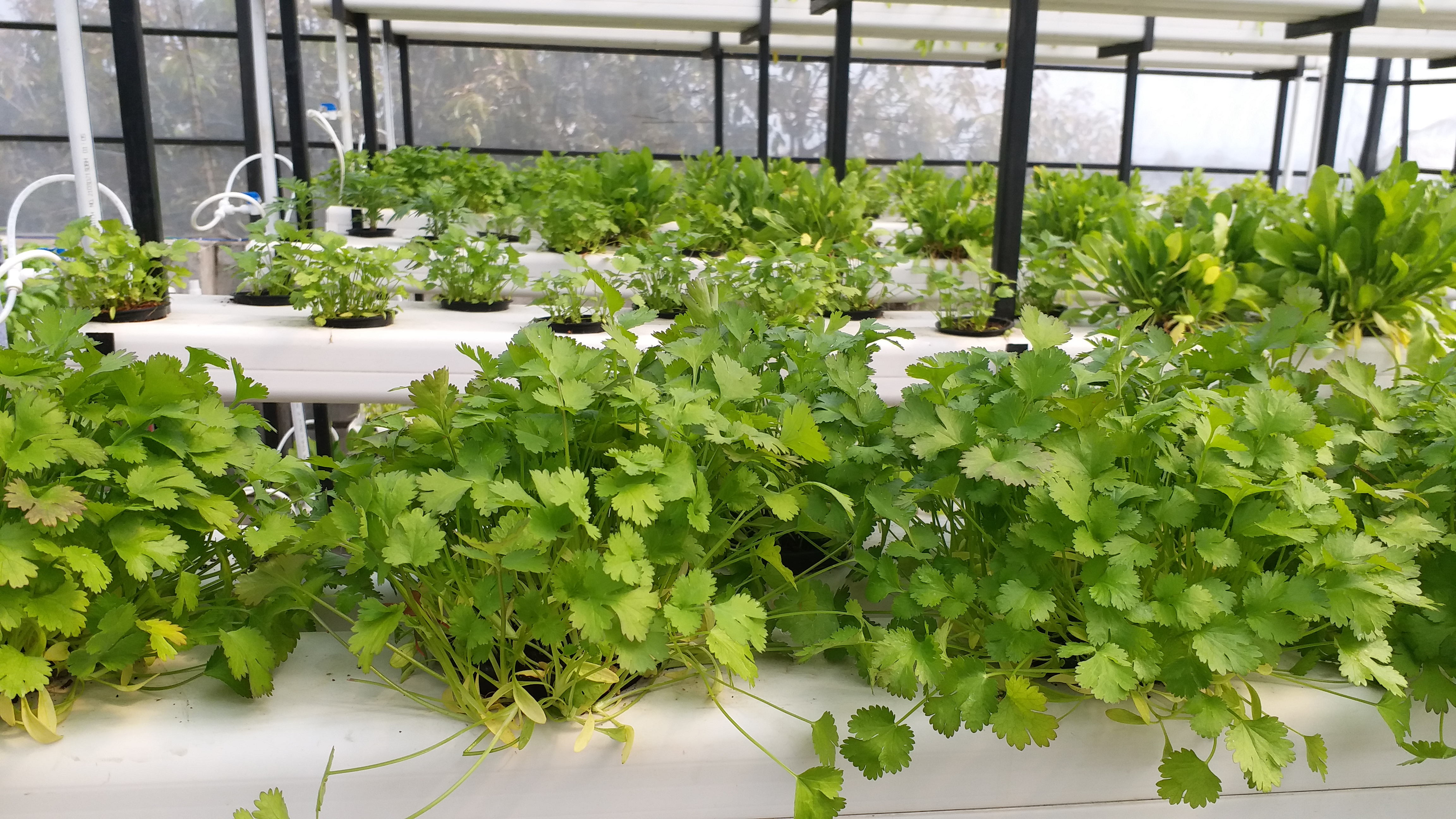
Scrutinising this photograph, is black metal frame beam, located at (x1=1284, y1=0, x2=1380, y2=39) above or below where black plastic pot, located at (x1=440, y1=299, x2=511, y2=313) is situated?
above

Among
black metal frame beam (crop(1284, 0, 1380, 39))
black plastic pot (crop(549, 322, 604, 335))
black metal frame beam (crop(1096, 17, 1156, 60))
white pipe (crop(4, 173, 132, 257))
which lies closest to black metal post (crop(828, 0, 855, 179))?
black plastic pot (crop(549, 322, 604, 335))

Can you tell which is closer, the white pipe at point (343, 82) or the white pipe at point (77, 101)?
the white pipe at point (77, 101)

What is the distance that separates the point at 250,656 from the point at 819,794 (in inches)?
17.6

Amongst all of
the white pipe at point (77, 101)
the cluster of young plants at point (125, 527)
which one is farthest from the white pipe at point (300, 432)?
the cluster of young plants at point (125, 527)

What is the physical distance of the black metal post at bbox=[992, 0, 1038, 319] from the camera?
5.89 feet

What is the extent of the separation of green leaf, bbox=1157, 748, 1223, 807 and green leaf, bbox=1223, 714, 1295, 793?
0.08 feet

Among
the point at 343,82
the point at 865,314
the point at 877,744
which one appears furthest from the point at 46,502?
the point at 343,82

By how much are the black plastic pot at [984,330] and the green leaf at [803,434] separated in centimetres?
136

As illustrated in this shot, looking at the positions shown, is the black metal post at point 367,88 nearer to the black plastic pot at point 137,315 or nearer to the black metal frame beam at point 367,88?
the black metal frame beam at point 367,88

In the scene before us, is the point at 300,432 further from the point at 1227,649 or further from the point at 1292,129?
the point at 1292,129

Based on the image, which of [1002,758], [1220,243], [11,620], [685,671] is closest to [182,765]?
[11,620]

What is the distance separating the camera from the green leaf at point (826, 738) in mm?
709

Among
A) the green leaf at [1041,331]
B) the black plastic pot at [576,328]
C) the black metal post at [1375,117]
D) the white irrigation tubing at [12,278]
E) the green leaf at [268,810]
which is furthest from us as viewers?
the black metal post at [1375,117]

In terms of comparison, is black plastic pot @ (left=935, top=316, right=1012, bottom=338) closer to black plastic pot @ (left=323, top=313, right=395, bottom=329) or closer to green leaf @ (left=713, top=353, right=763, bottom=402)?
black plastic pot @ (left=323, top=313, right=395, bottom=329)
